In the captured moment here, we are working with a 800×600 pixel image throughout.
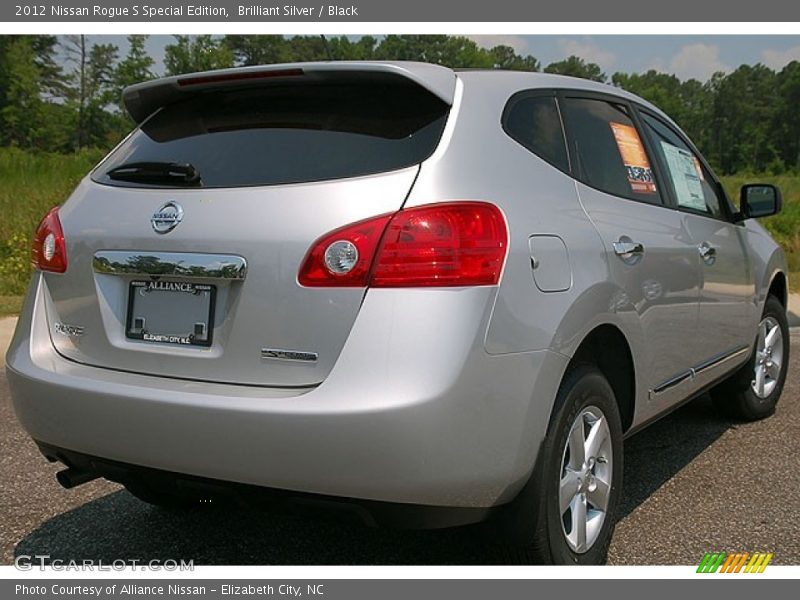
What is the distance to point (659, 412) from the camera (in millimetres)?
3605

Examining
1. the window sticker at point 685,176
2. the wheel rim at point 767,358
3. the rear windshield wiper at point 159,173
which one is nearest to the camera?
the rear windshield wiper at point 159,173

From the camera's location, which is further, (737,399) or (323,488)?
(737,399)

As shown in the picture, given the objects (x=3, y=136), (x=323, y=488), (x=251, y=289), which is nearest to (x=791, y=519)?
(x=323, y=488)

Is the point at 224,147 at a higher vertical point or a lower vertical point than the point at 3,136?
higher

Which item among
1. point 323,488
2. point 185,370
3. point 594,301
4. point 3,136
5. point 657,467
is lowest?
point 3,136

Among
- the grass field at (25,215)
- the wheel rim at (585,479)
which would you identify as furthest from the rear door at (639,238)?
the grass field at (25,215)

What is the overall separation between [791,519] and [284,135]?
2570 mm

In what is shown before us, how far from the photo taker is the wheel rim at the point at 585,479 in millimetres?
2828

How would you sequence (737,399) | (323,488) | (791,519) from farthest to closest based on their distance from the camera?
(737,399) < (791,519) < (323,488)

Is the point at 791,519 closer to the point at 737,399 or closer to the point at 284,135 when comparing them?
the point at 737,399

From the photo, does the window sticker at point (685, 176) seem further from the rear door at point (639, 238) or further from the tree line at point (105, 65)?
the tree line at point (105, 65)

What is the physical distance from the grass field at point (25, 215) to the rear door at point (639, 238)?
7.23m

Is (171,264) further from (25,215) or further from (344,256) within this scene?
(25,215)

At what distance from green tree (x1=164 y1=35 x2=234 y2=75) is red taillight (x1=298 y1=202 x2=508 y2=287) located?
49.6 meters
